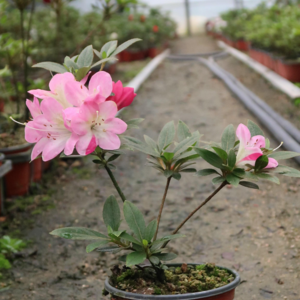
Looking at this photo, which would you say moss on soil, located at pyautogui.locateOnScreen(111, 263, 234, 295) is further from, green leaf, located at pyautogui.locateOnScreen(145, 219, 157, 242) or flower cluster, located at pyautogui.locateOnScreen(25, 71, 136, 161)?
flower cluster, located at pyautogui.locateOnScreen(25, 71, 136, 161)

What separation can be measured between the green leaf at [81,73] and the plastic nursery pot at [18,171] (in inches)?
77.8

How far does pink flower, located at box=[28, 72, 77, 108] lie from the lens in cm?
121

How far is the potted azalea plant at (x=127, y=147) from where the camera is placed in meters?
1.18

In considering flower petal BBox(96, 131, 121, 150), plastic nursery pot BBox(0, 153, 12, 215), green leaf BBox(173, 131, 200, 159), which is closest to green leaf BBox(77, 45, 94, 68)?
flower petal BBox(96, 131, 121, 150)

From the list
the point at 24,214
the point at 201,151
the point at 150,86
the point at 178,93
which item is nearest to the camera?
the point at 201,151

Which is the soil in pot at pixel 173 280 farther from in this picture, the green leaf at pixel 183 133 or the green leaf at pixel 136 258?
the green leaf at pixel 183 133

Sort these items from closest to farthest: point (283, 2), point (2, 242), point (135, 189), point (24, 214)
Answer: point (2, 242) → point (24, 214) → point (135, 189) → point (283, 2)

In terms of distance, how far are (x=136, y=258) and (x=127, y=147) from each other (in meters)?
0.31

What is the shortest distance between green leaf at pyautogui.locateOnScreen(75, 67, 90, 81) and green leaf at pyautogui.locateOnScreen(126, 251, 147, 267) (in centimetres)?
51

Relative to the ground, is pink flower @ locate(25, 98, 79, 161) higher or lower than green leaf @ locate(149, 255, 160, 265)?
higher

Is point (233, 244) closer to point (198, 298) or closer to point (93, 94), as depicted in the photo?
point (198, 298)

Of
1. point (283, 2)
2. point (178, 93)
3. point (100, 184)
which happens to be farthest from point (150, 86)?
point (283, 2)

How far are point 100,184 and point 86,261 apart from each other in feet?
3.48

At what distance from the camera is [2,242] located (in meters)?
2.46
